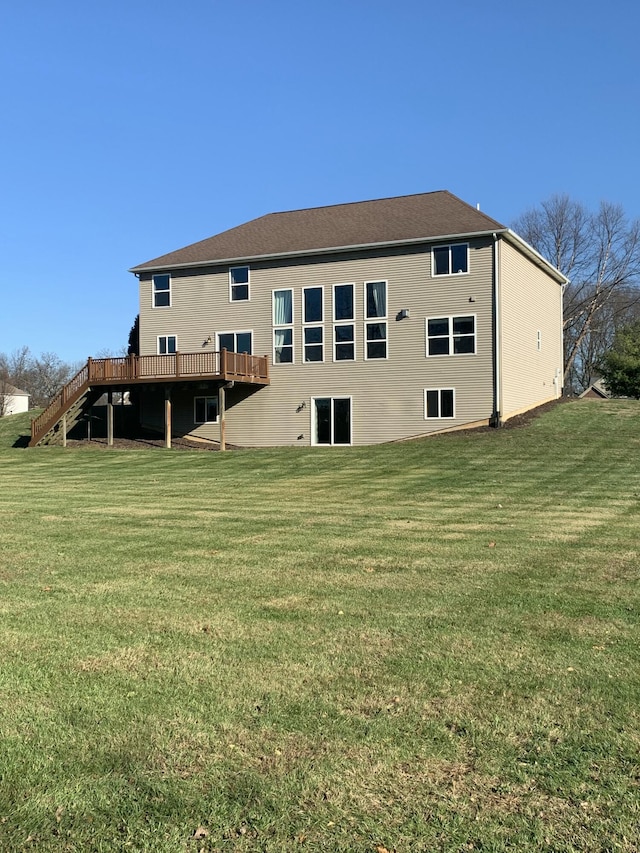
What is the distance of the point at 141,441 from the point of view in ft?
91.9

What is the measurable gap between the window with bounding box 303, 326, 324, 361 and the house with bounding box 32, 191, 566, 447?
43 millimetres

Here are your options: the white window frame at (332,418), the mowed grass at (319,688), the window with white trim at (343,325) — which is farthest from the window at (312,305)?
the mowed grass at (319,688)

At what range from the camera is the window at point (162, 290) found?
29.6 metres

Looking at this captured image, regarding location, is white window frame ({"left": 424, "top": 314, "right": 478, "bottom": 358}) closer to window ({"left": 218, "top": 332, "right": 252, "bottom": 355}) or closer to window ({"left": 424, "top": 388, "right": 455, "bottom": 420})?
window ({"left": 424, "top": 388, "right": 455, "bottom": 420})

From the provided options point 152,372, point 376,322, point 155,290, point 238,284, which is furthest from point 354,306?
point 155,290

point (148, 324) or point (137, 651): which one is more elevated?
point (148, 324)

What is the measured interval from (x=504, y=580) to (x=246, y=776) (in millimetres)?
3851

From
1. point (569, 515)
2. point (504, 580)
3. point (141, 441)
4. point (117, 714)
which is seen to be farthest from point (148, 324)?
point (117, 714)

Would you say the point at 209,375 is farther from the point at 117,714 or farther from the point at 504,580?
the point at 117,714

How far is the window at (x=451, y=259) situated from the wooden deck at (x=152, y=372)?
7480 millimetres

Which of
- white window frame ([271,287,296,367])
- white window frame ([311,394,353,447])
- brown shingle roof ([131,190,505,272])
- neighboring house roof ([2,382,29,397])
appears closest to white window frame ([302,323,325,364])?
white window frame ([271,287,296,367])

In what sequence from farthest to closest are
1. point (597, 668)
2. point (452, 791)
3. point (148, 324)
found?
1. point (148, 324)
2. point (597, 668)
3. point (452, 791)

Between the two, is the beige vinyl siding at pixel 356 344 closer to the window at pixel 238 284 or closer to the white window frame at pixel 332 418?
the white window frame at pixel 332 418

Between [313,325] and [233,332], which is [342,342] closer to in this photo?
[313,325]
